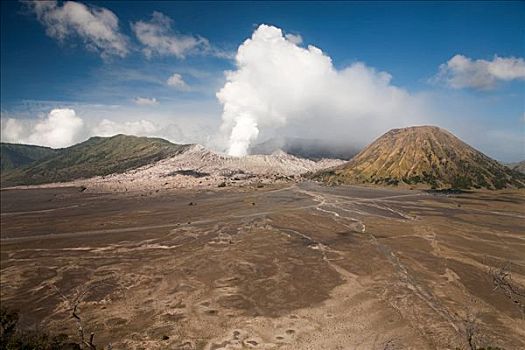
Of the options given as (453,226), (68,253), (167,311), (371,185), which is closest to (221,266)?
(167,311)

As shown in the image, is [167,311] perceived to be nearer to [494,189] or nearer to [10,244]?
[10,244]

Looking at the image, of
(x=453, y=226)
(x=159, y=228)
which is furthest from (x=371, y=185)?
(x=159, y=228)

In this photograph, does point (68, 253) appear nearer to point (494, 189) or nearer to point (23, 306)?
point (23, 306)

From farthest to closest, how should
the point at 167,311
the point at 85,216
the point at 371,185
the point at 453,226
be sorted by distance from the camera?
the point at 371,185
the point at 85,216
the point at 453,226
the point at 167,311

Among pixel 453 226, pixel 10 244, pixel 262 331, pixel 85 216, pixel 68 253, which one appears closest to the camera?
pixel 262 331

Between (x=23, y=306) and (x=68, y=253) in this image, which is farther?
(x=68, y=253)

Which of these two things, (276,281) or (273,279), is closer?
(276,281)
